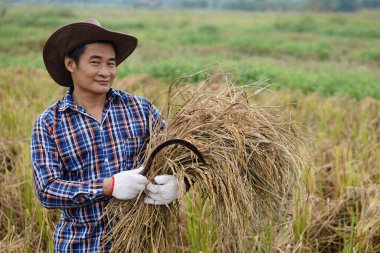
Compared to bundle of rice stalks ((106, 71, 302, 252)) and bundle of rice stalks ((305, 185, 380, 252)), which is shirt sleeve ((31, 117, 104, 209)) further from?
bundle of rice stalks ((305, 185, 380, 252))

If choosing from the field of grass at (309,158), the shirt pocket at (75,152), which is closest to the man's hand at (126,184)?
the shirt pocket at (75,152)

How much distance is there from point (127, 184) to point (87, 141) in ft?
0.85

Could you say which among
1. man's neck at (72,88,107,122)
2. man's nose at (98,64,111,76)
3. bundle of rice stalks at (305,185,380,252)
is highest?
man's nose at (98,64,111,76)

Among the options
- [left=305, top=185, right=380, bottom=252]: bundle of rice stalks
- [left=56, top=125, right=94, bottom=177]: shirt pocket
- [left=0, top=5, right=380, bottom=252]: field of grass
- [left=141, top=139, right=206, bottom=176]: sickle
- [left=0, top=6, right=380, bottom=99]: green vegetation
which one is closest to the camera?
[left=141, top=139, right=206, bottom=176]: sickle

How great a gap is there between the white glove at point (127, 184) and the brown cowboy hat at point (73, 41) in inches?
19.5

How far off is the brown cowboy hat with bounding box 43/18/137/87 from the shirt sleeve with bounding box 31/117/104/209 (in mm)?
265

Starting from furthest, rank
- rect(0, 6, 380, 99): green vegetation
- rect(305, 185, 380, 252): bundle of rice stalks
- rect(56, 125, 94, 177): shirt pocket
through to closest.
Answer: rect(0, 6, 380, 99): green vegetation
rect(305, 185, 380, 252): bundle of rice stalks
rect(56, 125, 94, 177): shirt pocket

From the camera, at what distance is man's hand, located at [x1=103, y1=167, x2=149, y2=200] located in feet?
5.57

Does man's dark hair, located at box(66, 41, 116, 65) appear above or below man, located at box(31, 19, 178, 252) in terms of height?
above

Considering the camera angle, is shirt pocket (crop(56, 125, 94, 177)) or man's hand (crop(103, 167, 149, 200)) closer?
man's hand (crop(103, 167, 149, 200))

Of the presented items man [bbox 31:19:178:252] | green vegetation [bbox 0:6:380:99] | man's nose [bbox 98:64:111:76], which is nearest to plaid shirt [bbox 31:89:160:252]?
man [bbox 31:19:178:252]

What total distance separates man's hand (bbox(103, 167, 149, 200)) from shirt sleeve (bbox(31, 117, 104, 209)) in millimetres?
36

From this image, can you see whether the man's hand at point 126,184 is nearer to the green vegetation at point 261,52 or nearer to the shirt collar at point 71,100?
the shirt collar at point 71,100

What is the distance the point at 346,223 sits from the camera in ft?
10.1
